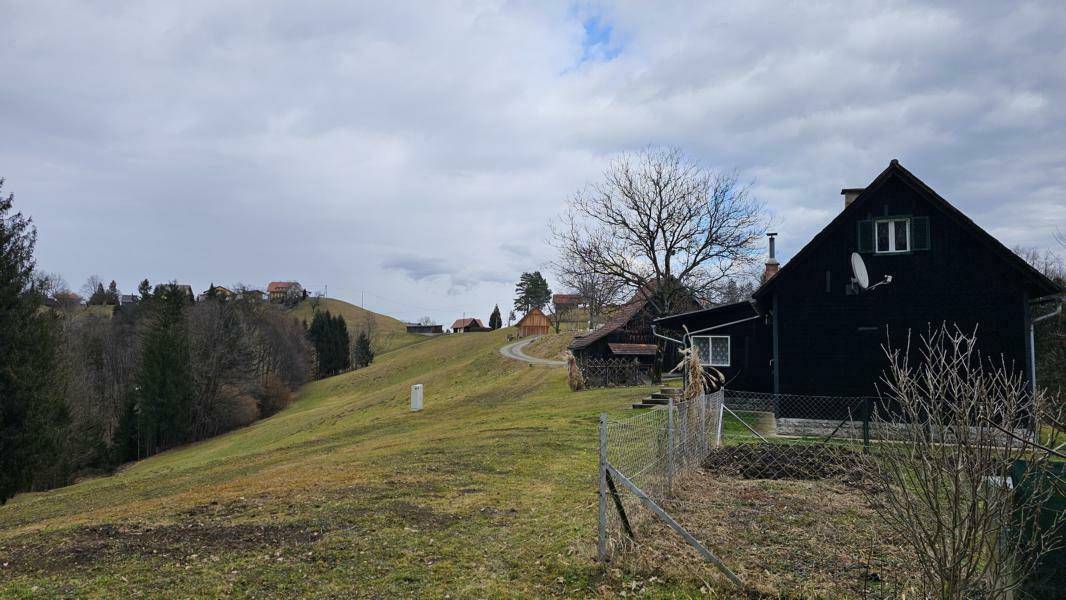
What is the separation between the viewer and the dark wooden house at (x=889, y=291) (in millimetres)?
16656

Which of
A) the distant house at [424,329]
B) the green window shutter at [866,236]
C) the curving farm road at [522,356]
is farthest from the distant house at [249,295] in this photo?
the green window shutter at [866,236]

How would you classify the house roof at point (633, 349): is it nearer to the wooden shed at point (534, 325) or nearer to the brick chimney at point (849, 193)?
the brick chimney at point (849, 193)

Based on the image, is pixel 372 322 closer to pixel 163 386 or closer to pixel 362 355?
pixel 362 355

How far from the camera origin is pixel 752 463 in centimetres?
1080

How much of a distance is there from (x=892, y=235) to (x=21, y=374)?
30112mm

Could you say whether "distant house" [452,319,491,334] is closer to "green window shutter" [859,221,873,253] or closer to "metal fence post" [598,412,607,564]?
"green window shutter" [859,221,873,253]

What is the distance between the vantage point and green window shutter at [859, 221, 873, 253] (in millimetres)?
17641

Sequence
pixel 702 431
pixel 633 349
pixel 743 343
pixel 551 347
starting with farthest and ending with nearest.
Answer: pixel 551 347 < pixel 633 349 < pixel 743 343 < pixel 702 431

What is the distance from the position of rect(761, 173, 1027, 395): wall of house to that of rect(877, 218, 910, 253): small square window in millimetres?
210

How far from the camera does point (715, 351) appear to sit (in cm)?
2303

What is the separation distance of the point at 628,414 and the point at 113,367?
57.0 meters

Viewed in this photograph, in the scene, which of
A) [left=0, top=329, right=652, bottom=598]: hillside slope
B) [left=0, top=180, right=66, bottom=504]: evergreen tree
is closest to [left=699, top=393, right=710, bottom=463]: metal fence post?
[left=0, top=329, right=652, bottom=598]: hillside slope

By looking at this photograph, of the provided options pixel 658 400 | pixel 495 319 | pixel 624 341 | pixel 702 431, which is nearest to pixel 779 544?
pixel 702 431

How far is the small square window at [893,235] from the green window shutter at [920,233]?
95mm
